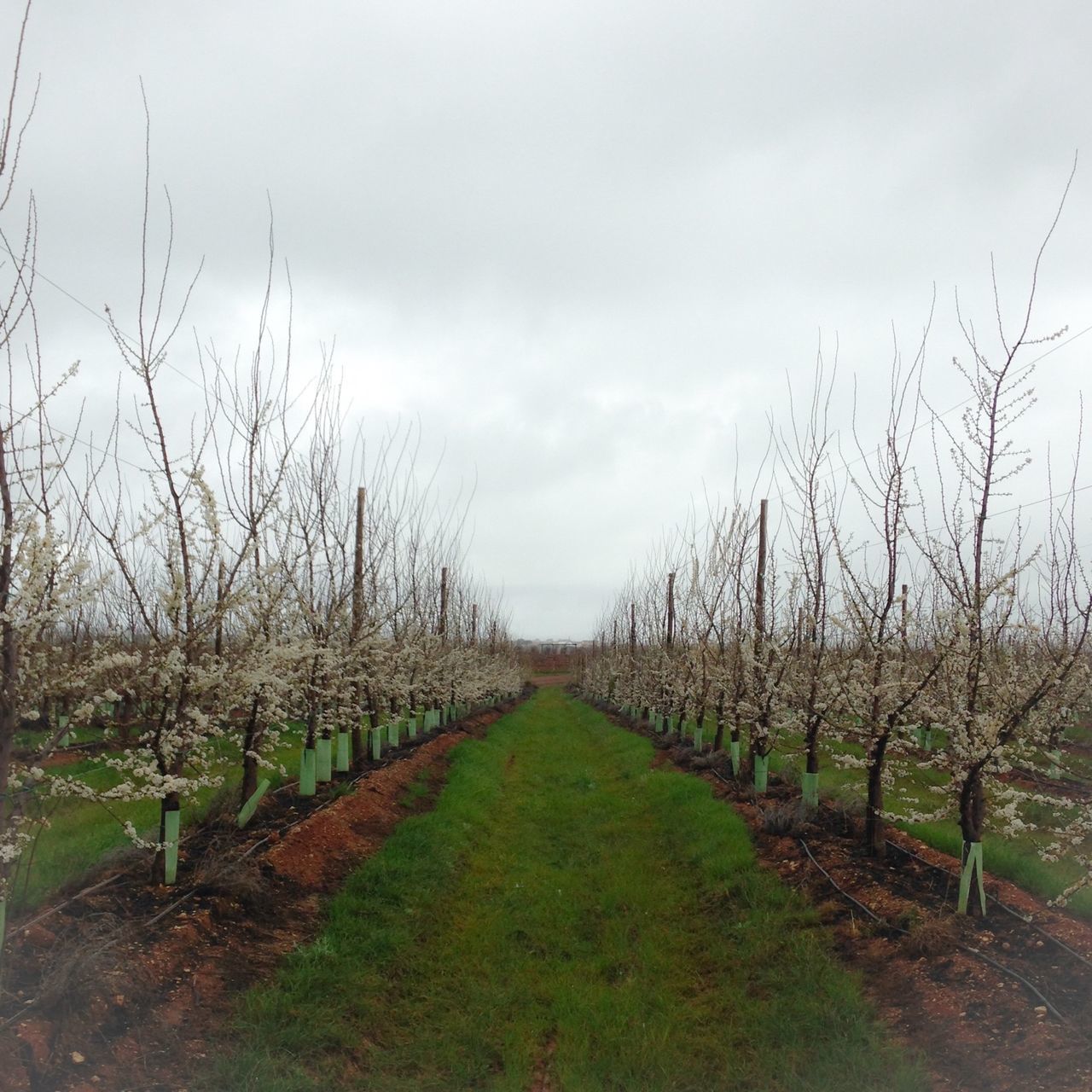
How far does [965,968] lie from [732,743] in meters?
7.93

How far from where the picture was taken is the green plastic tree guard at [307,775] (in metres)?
10.3

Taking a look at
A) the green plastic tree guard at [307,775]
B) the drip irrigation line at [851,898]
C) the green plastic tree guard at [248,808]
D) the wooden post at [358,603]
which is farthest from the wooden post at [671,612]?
the green plastic tree guard at [248,808]

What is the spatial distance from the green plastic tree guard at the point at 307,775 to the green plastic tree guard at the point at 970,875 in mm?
7648

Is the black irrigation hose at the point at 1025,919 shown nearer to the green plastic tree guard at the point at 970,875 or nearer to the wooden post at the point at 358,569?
the green plastic tree guard at the point at 970,875

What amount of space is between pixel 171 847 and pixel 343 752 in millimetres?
6565

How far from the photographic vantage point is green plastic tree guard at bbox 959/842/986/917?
18.9ft

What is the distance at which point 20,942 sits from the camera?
465 cm

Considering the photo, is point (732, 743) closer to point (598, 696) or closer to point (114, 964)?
point (114, 964)

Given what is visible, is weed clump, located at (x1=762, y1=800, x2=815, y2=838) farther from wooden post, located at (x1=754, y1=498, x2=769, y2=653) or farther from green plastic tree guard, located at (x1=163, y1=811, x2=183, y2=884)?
green plastic tree guard, located at (x1=163, y1=811, x2=183, y2=884)

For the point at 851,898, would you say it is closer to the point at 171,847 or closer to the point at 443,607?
the point at 171,847

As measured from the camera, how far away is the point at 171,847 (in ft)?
20.2

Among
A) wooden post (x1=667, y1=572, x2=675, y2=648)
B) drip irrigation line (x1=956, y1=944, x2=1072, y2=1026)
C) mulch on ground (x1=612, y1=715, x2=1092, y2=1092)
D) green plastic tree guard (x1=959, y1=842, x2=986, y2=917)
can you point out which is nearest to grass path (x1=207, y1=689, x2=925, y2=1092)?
mulch on ground (x1=612, y1=715, x2=1092, y2=1092)

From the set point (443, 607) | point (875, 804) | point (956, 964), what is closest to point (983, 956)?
point (956, 964)

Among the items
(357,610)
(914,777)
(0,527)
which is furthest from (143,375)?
(914,777)
